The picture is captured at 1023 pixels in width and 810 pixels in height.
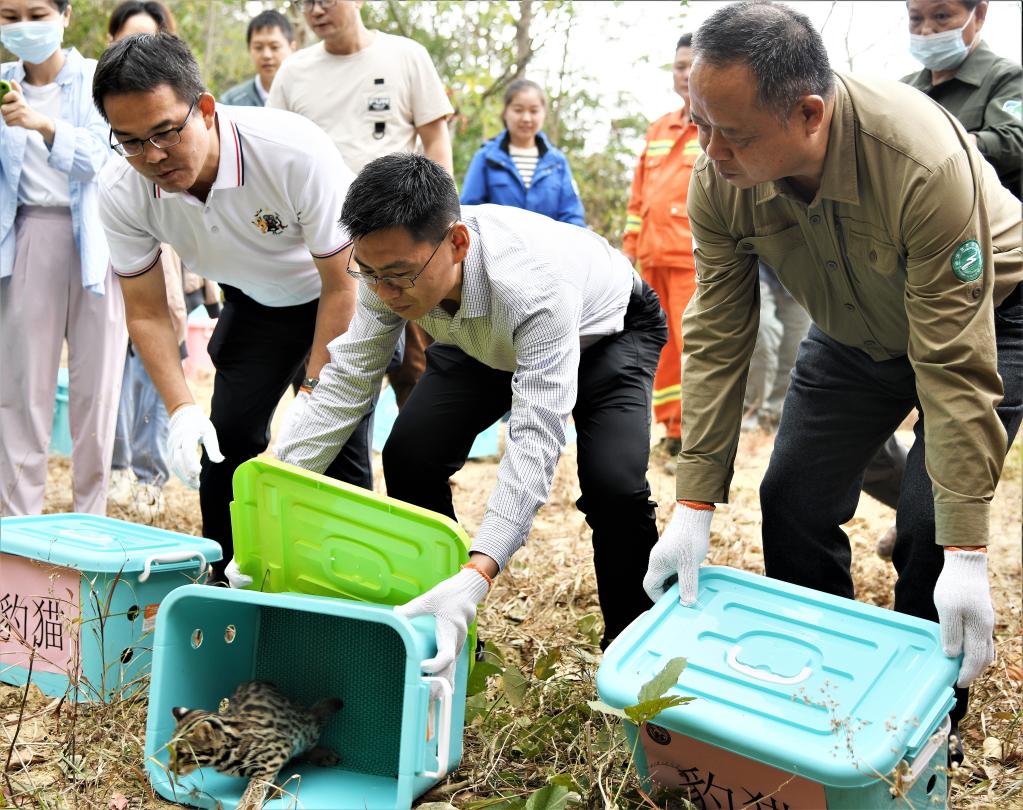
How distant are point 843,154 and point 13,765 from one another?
2.16 metres

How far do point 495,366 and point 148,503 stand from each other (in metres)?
2.22

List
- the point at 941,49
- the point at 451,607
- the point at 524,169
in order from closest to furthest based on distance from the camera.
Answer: the point at 451,607, the point at 941,49, the point at 524,169

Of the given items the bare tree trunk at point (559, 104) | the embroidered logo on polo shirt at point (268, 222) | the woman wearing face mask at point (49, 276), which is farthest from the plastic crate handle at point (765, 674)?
the bare tree trunk at point (559, 104)

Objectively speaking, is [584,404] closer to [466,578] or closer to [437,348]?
[437,348]

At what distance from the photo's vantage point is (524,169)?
5.32m

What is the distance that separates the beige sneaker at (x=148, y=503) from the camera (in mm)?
4188

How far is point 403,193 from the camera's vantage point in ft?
7.13

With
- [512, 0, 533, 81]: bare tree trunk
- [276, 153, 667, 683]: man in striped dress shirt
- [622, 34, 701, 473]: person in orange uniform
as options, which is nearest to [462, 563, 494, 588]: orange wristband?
[276, 153, 667, 683]: man in striped dress shirt

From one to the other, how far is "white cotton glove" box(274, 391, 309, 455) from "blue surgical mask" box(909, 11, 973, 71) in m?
2.29

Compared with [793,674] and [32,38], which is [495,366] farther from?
[32,38]

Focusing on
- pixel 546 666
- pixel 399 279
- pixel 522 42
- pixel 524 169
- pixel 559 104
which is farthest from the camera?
pixel 559 104

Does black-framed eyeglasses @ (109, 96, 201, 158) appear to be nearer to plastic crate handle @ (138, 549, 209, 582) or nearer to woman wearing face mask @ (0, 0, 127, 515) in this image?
plastic crate handle @ (138, 549, 209, 582)

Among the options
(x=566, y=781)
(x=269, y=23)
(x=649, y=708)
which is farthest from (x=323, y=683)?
(x=269, y=23)

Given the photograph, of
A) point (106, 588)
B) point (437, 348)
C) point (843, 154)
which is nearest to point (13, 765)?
point (106, 588)
